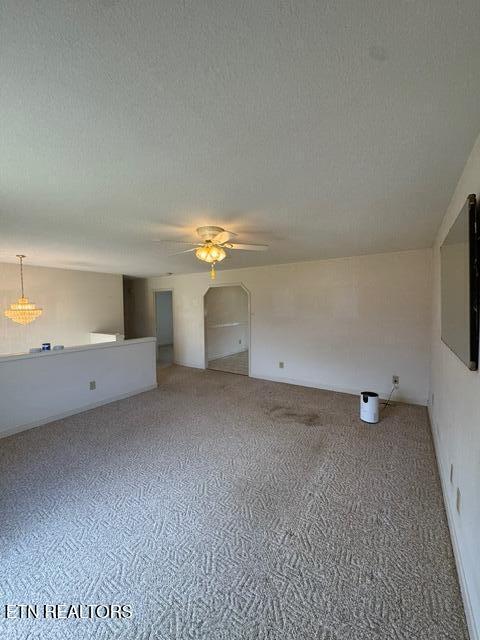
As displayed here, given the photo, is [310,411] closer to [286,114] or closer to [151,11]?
[286,114]

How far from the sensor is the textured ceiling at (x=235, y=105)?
0.78m

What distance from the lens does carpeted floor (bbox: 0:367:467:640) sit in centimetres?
123

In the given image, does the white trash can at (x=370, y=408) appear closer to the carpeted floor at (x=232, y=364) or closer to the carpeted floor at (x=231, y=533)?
the carpeted floor at (x=231, y=533)

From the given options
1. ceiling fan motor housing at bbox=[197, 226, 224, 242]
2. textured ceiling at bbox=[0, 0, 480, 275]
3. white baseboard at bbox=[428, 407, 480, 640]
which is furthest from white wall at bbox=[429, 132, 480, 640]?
ceiling fan motor housing at bbox=[197, 226, 224, 242]

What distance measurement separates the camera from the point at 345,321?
4.45 metres

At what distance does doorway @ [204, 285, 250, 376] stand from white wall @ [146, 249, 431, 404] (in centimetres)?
109

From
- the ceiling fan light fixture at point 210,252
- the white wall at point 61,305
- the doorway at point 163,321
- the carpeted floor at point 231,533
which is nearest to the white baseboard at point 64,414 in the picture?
the carpeted floor at point 231,533

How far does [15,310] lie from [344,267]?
5.29 meters

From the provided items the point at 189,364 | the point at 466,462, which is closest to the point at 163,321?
the point at 189,364

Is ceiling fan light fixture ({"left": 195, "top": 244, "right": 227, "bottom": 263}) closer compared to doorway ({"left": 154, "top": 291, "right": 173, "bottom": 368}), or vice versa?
ceiling fan light fixture ({"left": 195, "top": 244, "right": 227, "bottom": 263})

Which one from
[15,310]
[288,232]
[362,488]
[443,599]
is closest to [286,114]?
[288,232]

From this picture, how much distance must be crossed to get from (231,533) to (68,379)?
9.82 ft

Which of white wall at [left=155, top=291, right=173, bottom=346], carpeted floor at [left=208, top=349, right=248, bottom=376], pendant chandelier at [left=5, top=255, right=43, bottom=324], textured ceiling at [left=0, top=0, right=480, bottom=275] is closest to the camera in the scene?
textured ceiling at [left=0, top=0, right=480, bottom=275]

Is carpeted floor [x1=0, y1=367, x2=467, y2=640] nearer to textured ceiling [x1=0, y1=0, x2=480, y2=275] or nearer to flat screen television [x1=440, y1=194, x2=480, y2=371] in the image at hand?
flat screen television [x1=440, y1=194, x2=480, y2=371]
